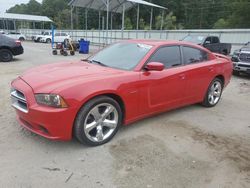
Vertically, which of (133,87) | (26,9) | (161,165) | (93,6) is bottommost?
(161,165)

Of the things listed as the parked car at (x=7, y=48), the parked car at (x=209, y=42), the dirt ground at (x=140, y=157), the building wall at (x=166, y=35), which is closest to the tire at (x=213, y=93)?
the dirt ground at (x=140, y=157)

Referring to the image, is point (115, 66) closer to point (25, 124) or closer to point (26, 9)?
point (25, 124)

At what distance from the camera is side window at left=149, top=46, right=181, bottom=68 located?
4.36 meters

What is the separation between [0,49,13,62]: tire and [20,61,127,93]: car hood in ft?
31.9

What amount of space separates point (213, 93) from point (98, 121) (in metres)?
3.28

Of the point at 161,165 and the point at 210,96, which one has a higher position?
the point at 210,96

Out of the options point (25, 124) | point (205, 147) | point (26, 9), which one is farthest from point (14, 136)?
point (26, 9)

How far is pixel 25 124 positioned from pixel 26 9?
101133 millimetres

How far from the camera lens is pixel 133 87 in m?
3.86

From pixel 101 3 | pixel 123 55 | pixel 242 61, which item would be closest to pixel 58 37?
pixel 101 3

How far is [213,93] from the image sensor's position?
5785mm

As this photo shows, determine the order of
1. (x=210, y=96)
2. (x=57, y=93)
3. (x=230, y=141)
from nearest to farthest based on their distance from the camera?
(x=57, y=93)
(x=230, y=141)
(x=210, y=96)

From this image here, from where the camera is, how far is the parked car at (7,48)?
12516 mm

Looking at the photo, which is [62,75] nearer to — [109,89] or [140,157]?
[109,89]
